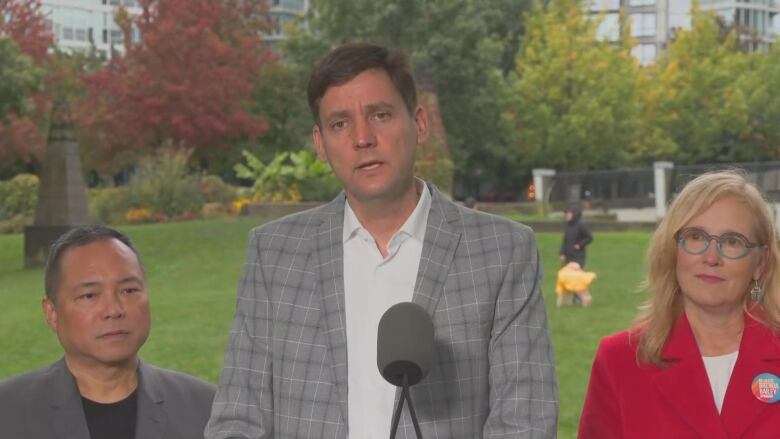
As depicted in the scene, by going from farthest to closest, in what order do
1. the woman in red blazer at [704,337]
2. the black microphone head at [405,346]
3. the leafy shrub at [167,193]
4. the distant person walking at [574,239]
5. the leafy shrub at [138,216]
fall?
1. the leafy shrub at [167,193]
2. the leafy shrub at [138,216]
3. the distant person walking at [574,239]
4. the woman in red blazer at [704,337]
5. the black microphone head at [405,346]

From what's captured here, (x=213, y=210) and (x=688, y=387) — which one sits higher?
(x=688, y=387)

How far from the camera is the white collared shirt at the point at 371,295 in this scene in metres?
2.77

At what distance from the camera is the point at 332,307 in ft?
9.32

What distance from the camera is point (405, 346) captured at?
2324 millimetres

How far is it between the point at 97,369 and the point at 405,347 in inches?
57.4

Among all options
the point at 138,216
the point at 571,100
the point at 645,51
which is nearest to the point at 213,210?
the point at 138,216

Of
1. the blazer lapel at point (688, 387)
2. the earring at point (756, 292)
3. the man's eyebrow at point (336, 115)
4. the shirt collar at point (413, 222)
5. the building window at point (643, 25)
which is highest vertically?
the building window at point (643, 25)

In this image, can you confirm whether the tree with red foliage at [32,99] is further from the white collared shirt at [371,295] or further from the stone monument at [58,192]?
the white collared shirt at [371,295]

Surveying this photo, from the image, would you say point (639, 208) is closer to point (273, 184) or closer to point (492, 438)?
point (273, 184)

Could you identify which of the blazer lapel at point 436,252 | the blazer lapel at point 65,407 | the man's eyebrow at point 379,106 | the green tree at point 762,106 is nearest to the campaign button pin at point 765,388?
the blazer lapel at point 436,252

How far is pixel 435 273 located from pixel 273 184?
2977 centimetres

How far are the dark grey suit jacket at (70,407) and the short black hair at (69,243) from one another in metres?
0.23

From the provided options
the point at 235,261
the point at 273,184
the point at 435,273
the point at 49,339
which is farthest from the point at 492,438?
the point at 273,184

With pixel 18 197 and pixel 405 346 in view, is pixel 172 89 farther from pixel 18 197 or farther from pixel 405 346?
pixel 405 346
